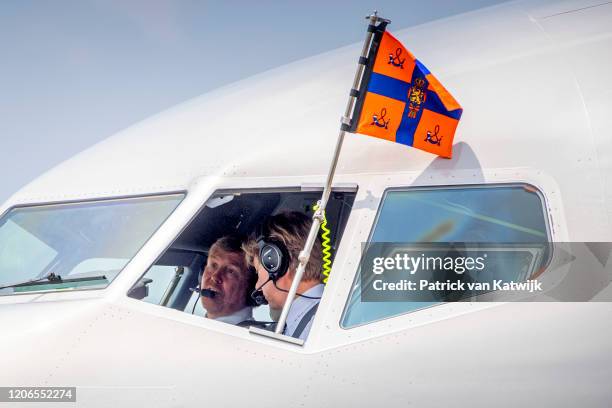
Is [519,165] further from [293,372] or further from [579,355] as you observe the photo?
[293,372]

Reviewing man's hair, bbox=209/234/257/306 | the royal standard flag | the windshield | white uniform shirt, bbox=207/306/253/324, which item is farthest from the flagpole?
man's hair, bbox=209/234/257/306

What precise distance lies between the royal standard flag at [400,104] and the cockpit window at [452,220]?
31cm

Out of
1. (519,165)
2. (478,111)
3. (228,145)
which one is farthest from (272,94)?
(519,165)

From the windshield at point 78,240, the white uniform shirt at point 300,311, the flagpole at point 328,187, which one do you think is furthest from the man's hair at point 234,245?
the flagpole at point 328,187

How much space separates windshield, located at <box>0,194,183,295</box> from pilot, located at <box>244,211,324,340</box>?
0.71 metres

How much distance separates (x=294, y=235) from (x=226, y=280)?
110cm

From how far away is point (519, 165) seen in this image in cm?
405

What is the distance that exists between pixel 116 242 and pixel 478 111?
97.2 inches

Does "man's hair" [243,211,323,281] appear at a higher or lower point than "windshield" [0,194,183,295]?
higher

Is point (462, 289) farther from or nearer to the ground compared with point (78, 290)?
farther from the ground

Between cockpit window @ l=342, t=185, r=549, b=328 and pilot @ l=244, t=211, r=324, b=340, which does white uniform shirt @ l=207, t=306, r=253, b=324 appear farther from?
cockpit window @ l=342, t=185, r=549, b=328

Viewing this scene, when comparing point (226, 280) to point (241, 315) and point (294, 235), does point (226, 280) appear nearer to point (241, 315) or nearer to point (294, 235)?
point (241, 315)

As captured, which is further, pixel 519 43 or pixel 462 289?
pixel 519 43

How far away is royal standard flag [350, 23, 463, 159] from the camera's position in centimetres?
411
